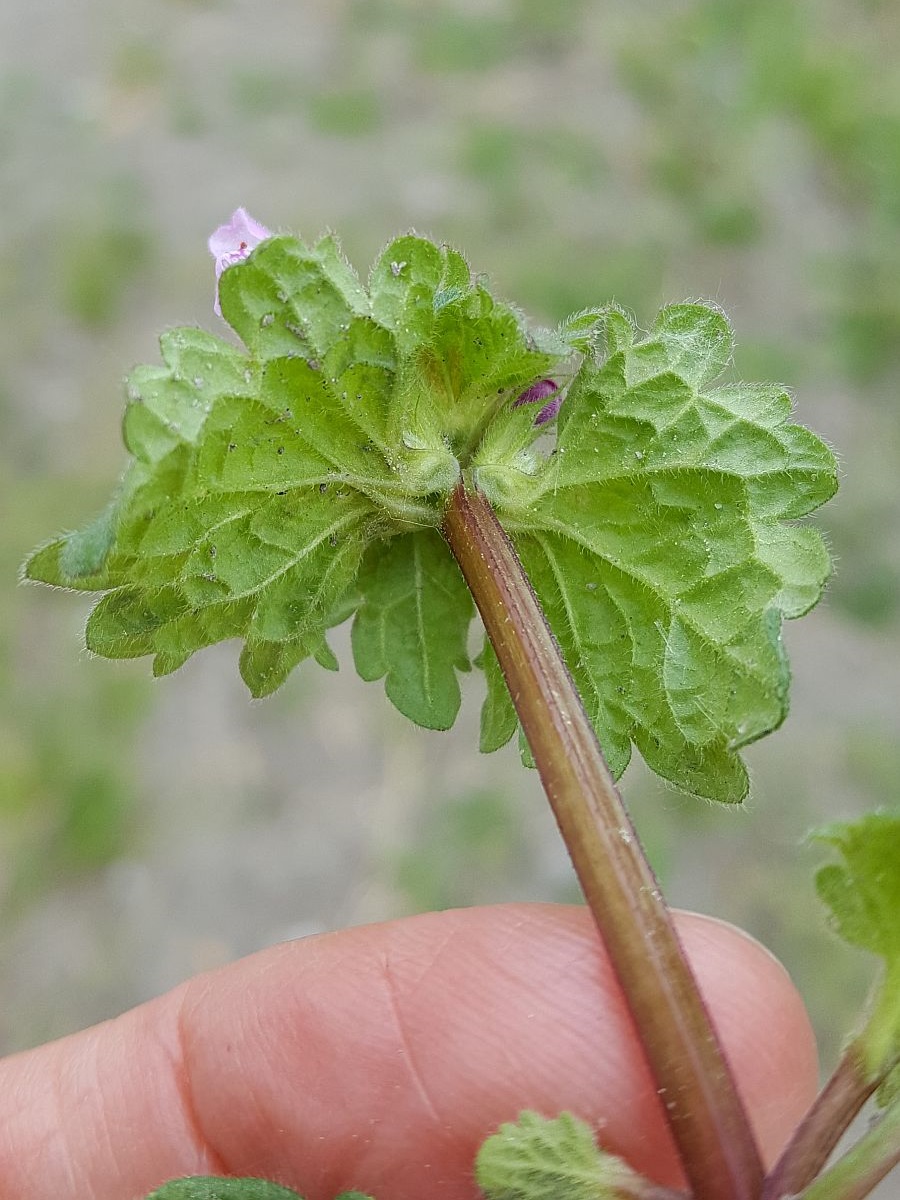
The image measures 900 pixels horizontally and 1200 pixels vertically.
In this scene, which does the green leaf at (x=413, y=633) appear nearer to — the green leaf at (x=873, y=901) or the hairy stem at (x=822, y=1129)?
the green leaf at (x=873, y=901)

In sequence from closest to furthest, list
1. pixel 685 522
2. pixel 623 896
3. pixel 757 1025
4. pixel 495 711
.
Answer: pixel 623 896 < pixel 685 522 < pixel 495 711 < pixel 757 1025

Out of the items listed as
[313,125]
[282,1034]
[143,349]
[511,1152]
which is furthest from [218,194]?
[511,1152]

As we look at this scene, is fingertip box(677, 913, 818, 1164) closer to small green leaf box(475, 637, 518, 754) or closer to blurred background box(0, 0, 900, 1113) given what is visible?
small green leaf box(475, 637, 518, 754)

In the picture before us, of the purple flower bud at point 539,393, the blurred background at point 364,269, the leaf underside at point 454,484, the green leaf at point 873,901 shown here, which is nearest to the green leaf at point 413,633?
the leaf underside at point 454,484

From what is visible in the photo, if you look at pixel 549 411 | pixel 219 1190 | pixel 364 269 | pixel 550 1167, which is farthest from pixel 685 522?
pixel 364 269

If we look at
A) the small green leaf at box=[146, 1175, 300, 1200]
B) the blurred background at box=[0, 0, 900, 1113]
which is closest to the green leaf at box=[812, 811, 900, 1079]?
the small green leaf at box=[146, 1175, 300, 1200]

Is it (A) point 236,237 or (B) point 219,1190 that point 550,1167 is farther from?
(A) point 236,237

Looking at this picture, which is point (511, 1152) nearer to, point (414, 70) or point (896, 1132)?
point (896, 1132)
